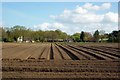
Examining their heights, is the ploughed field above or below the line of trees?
below

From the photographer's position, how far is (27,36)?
103562mm

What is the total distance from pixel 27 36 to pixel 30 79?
95133 mm

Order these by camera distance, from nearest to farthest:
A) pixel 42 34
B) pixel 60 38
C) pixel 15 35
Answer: pixel 15 35 < pixel 42 34 < pixel 60 38

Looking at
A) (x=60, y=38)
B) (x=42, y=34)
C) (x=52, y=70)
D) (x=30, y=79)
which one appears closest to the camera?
(x=30, y=79)

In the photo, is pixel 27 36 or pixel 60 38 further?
pixel 60 38

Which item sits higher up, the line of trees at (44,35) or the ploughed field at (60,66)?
the line of trees at (44,35)

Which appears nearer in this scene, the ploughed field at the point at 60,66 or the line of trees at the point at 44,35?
the ploughed field at the point at 60,66

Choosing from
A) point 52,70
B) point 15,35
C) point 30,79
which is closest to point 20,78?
point 30,79

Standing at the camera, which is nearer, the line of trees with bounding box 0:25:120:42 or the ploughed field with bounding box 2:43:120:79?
the ploughed field with bounding box 2:43:120:79

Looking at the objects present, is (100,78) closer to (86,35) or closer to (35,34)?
(35,34)

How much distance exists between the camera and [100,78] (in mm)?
9594

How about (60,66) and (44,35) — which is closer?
(60,66)

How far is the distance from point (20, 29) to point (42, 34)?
12.5 m

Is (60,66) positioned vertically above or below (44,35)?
below
